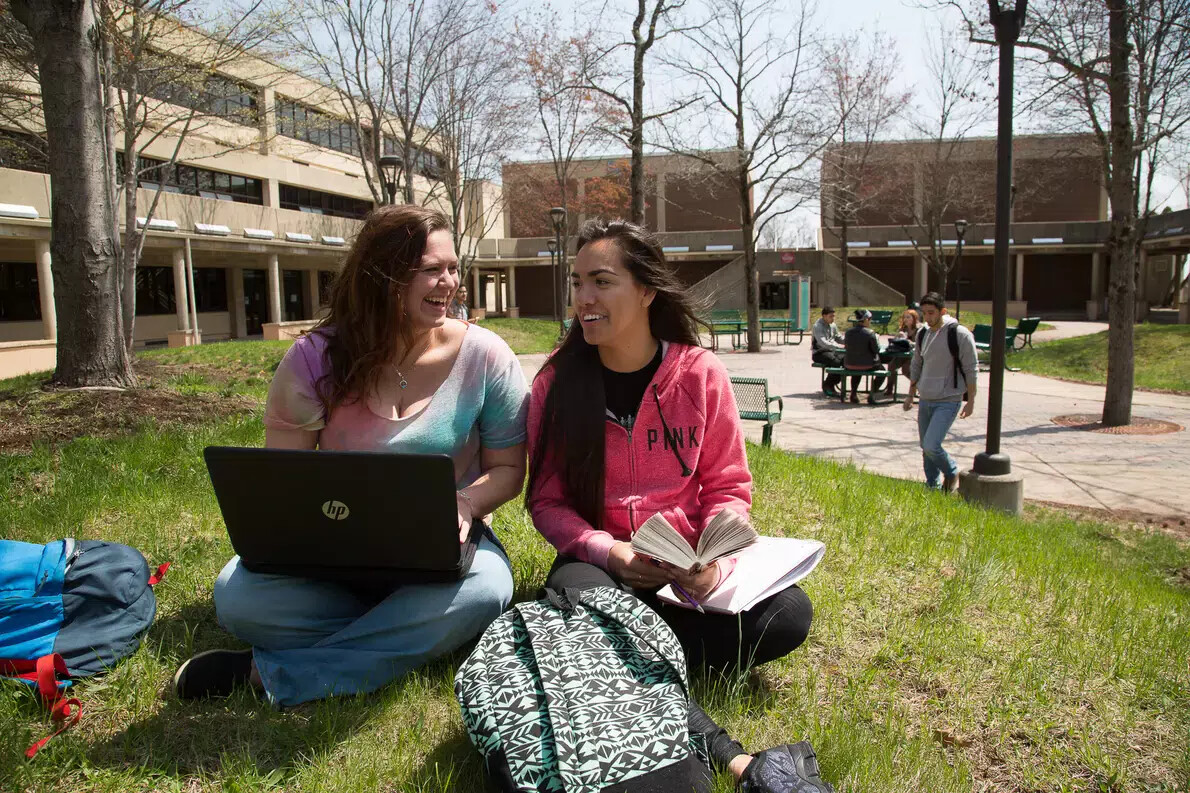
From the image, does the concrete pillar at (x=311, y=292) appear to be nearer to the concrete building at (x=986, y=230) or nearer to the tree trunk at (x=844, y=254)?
the concrete building at (x=986, y=230)

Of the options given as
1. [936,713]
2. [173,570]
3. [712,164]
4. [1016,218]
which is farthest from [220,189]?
[1016,218]

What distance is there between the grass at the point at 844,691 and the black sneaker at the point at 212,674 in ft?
0.16

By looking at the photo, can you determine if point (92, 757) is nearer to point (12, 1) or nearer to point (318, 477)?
point (318, 477)

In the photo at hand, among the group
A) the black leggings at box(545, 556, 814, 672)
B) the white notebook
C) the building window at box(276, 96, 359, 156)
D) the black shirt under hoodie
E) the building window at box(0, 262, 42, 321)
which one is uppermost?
the building window at box(276, 96, 359, 156)

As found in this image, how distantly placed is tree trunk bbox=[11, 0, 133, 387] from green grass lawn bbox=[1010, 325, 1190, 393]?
57.8ft

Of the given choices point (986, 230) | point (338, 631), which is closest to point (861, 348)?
point (338, 631)

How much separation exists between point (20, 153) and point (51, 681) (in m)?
23.5

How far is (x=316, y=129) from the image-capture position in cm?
2930

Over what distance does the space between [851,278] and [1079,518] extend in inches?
1363

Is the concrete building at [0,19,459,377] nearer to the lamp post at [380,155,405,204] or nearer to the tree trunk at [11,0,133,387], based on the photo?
the lamp post at [380,155,405,204]

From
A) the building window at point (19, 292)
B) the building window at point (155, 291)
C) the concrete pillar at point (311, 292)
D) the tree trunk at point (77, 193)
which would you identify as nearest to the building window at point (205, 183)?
the building window at point (155, 291)

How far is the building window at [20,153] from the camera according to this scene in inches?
740

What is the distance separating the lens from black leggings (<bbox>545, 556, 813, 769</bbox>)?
247 centimetres

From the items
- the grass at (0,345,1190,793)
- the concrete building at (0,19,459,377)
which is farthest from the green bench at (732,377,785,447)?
the concrete building at (0,19,459,377)
